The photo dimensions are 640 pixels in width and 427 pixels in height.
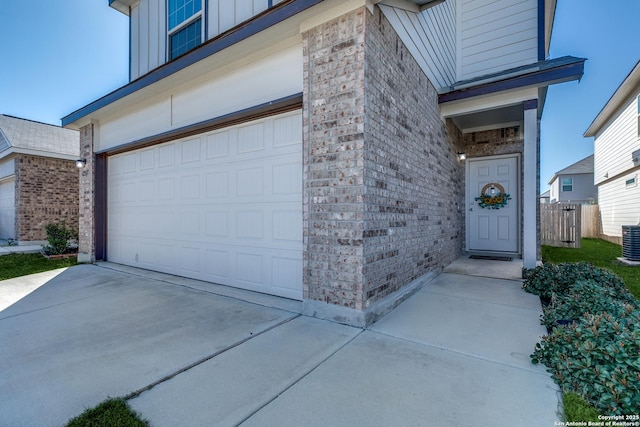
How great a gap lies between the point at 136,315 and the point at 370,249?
108 inches

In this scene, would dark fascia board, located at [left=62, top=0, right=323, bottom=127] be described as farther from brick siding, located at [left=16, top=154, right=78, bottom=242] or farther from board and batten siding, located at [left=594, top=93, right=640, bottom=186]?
board and batten siding, located at [left=594, top=93, right=640, bottom=186]

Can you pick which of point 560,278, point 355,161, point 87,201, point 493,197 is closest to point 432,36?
point 355,161

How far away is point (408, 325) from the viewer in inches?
123

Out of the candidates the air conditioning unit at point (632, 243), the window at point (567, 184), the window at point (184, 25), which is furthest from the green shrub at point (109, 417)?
the window at point (567, 184)

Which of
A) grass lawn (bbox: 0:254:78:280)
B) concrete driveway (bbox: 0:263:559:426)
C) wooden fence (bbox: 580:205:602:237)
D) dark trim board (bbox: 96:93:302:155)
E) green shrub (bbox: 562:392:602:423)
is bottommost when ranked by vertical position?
concrete driveway (bbox: 0:263:559:426)

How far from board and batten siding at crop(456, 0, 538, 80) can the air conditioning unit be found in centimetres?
433

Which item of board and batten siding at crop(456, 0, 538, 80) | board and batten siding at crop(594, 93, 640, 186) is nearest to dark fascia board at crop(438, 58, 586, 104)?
board and batten siding at crop(456, 0, 538, 80)

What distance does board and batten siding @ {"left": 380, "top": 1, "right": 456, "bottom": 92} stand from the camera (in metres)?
4.09

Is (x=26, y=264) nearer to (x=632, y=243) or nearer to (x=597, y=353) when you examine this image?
(x=597, y=353)

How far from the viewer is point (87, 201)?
273 inches

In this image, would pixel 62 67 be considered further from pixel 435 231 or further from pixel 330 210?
pixel 435 231

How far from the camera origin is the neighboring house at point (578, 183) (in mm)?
20636

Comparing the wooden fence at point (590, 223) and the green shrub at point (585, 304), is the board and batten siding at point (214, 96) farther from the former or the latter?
the wooden fence at point (590, 223)

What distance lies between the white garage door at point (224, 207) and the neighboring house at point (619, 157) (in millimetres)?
11414
